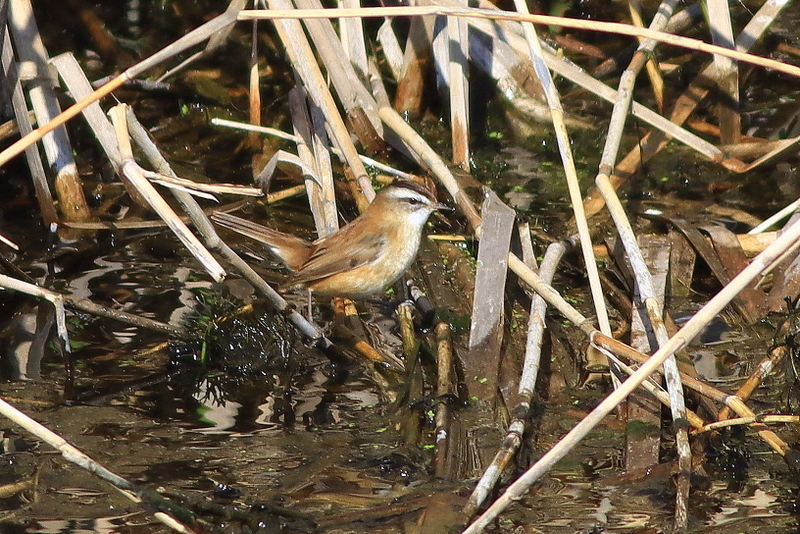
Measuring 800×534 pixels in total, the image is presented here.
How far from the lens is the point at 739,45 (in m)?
5.84

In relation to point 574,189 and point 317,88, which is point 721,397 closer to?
point 574,189

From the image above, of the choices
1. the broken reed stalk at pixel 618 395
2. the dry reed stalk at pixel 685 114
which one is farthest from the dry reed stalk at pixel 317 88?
the broken reed stalk at pixel 618 395

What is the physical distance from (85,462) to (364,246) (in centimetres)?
230

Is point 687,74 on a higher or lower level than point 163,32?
lower

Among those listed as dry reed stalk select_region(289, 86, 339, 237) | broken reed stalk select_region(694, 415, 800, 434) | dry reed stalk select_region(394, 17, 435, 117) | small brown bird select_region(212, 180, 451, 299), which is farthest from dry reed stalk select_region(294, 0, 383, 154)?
broken reed stalk select_region(694, 415, 800, 434)

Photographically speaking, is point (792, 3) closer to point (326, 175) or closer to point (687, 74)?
point (687, 74)

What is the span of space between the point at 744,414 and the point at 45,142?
4.06m

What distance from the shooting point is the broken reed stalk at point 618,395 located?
9.62 ft

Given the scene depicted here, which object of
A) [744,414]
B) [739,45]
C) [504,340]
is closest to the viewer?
[744,414]

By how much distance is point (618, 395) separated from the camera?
2.97 meters

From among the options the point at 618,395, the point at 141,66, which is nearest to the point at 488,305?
the point at 618,395

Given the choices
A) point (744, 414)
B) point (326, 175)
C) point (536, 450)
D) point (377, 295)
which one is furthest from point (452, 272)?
point (744, 414)

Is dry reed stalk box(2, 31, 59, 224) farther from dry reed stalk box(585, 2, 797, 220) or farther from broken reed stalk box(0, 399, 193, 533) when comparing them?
dry reed stalk box(585, 2, 797, 220)

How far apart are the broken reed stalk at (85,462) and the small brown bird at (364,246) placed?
6.53 feet
